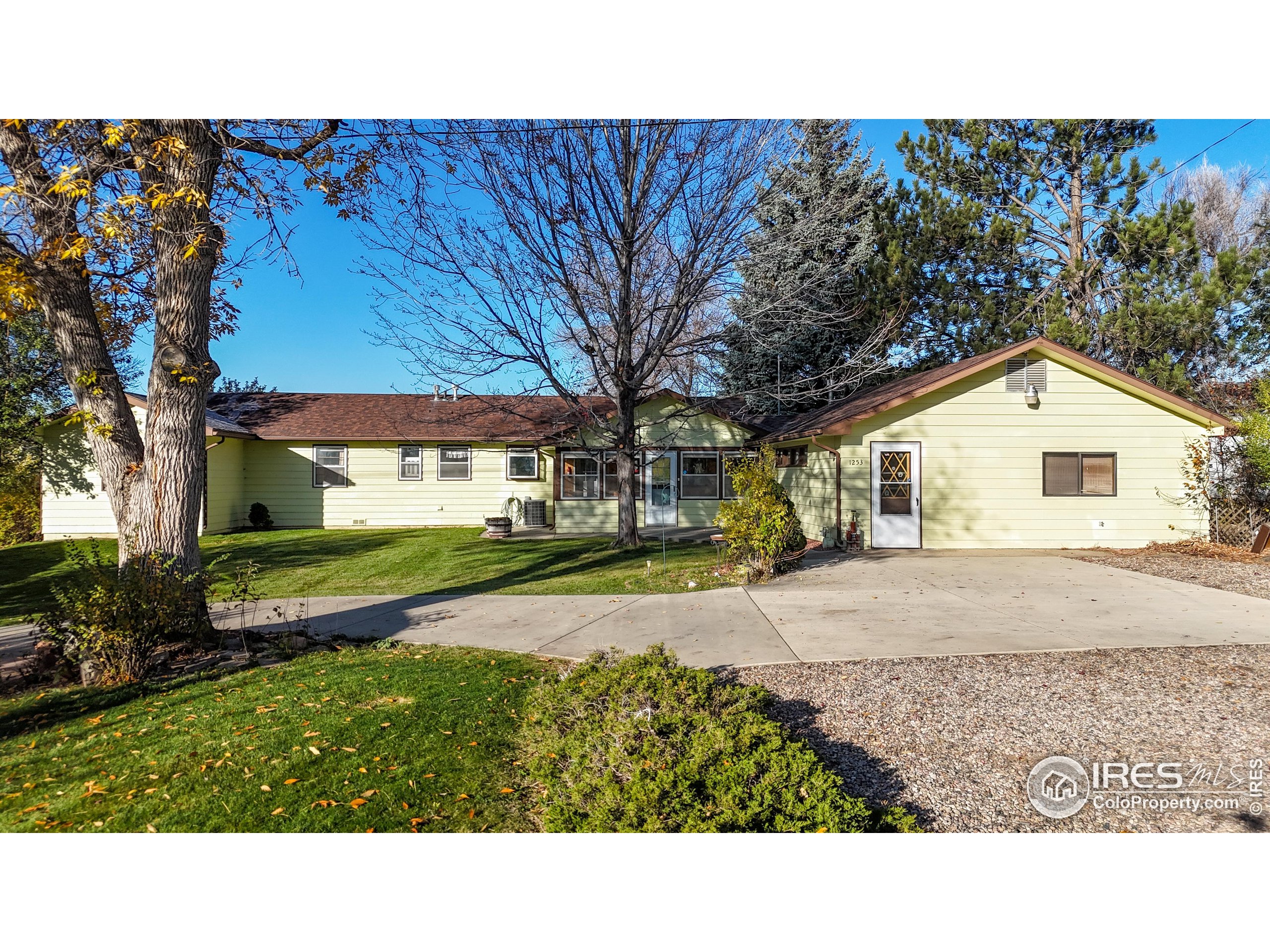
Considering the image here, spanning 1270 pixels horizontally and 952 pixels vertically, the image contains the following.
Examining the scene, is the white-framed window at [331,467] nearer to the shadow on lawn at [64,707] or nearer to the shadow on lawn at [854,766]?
the shadow on lawn at [64,707]

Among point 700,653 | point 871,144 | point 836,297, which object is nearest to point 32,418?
point 700,653

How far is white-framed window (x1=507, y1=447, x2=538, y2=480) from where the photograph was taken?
1630 centimetres

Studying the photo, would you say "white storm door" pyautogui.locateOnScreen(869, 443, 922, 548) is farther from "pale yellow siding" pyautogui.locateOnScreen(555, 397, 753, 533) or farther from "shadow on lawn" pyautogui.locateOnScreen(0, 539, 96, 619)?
"shadow on lawn" pyautogui.locateOnScreen(0, 539, 96, 619)

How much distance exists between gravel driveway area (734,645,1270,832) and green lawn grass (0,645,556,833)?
1.89 meters

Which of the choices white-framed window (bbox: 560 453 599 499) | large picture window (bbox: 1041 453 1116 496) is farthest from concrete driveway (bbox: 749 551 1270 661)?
white-framed window (bbox: 560 453 599 499)

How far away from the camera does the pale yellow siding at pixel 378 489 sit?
16.0m

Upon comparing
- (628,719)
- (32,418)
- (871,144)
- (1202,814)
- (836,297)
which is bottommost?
(1202,814)

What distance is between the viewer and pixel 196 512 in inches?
217

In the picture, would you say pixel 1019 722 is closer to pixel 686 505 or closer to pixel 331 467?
pixel 686 505

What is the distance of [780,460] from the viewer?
49.8 ft

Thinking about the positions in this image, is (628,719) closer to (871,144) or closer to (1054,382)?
(1054,382)

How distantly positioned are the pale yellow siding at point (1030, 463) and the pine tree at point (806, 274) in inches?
92.6

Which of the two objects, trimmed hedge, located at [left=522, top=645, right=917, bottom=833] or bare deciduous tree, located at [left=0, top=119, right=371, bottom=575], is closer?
trimmed hedge, located at [left=522, top=645, right=917, bottom=833]

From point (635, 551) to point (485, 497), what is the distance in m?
6.53
